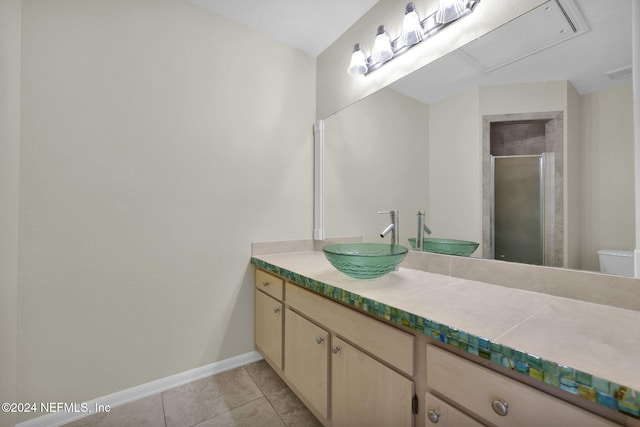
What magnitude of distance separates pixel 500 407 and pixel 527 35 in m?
1.28

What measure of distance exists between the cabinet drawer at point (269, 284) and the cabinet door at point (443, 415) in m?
0.93

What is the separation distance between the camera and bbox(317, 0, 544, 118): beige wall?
3.64 feet

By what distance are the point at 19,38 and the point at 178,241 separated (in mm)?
1178

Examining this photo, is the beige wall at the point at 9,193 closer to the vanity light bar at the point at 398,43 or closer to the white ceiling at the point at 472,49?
the white ceiling at the point at 472,49

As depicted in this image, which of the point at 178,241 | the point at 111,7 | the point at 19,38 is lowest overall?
the point at 178,241


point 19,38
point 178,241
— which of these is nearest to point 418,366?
point 178,241

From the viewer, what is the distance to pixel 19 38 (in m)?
1.21

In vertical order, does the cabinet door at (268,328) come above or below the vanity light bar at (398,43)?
below

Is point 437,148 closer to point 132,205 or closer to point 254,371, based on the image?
point 132,205

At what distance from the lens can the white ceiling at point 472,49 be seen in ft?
Answer: 2.84

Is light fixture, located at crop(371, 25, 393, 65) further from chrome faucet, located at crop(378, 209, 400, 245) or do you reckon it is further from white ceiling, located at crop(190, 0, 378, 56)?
chrome faucet, located at crop(378, 209, 400, 245)

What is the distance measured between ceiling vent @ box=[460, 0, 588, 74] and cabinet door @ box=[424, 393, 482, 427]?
127 centimetres

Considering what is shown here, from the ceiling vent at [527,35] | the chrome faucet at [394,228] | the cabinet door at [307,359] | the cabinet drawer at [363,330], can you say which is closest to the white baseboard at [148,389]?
the cabinet door at [307,359]

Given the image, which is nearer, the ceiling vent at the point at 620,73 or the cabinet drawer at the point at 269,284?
the ceiling vent at the point at 620,73
